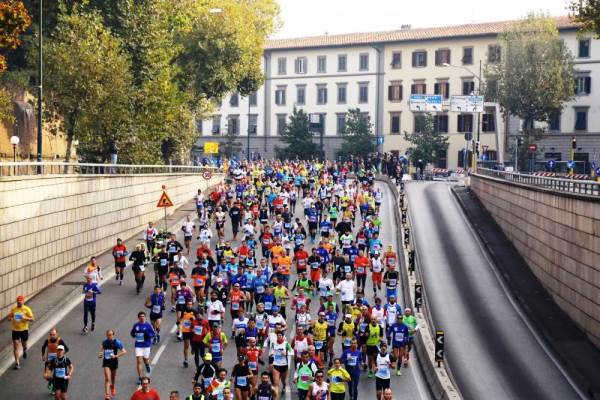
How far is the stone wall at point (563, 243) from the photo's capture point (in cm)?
2458

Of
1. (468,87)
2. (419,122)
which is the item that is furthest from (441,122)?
(468,87)

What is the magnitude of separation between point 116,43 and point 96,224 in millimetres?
8315

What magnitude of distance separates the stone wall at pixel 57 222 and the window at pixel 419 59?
162ft

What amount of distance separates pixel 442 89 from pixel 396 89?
4.96m

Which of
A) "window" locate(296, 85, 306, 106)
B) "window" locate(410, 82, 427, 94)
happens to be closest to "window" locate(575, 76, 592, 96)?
"window" locate(410, 82, 427, 94)

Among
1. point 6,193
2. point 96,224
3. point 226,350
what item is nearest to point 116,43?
point 96,224

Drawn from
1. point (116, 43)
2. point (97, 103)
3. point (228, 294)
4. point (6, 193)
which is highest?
point (116, 43)

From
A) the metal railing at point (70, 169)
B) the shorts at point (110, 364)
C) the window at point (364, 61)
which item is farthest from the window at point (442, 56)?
the shorts at point (110, 364)

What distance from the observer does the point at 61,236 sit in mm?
28047

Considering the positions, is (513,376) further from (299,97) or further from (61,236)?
(299,97)

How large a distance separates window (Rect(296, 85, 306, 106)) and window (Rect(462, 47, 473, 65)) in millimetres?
17761

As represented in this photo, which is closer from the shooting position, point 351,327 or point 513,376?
point 351,327

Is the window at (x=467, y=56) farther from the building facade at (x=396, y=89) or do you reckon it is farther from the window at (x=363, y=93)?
the window at (x=363, y=93)

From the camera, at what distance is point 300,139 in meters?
82.2
